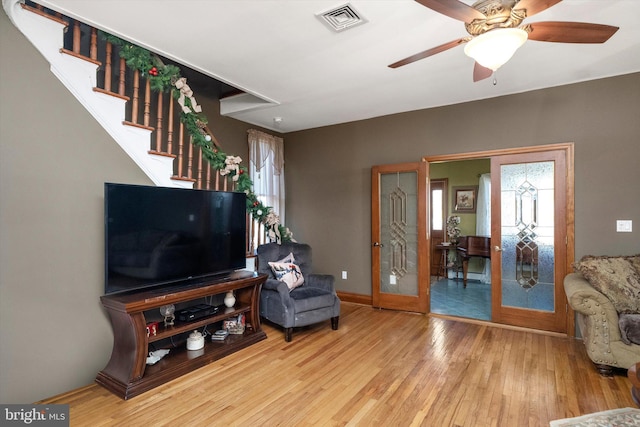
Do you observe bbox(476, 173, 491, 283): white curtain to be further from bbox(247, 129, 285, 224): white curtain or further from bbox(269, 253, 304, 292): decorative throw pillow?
bbox(269, 253, 304, 292): decorative throw pillow

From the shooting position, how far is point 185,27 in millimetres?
2395

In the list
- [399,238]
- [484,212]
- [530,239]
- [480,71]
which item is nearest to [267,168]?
[399,238]

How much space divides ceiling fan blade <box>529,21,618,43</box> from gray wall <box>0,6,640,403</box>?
1974 millimetres

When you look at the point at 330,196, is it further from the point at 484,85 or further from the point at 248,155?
the point at 484,85

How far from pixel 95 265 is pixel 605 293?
4179 millimetres

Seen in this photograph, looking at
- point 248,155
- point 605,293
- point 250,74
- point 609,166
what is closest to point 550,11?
point 609,166

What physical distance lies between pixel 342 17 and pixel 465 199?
5.18m

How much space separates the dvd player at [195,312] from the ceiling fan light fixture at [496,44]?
292cm

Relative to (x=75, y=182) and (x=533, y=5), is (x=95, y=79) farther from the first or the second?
(x=533, y=5)

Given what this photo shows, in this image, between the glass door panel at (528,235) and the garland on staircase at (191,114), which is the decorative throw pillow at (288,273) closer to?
the garland on staircase at (191,114)

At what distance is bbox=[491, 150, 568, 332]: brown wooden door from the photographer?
11.6ft

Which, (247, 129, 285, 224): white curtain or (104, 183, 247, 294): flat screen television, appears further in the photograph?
(247, 129, 285, 224): white curtain

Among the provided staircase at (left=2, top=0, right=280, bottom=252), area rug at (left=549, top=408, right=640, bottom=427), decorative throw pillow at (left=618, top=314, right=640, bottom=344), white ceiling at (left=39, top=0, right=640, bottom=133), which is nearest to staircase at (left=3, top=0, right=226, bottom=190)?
staircase at (left=2, top=0, right=280, bottom=252)

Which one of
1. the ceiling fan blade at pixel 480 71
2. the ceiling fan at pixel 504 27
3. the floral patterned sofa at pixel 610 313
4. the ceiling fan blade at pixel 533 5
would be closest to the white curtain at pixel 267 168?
the ceiling fan blade at pixel 480 71
